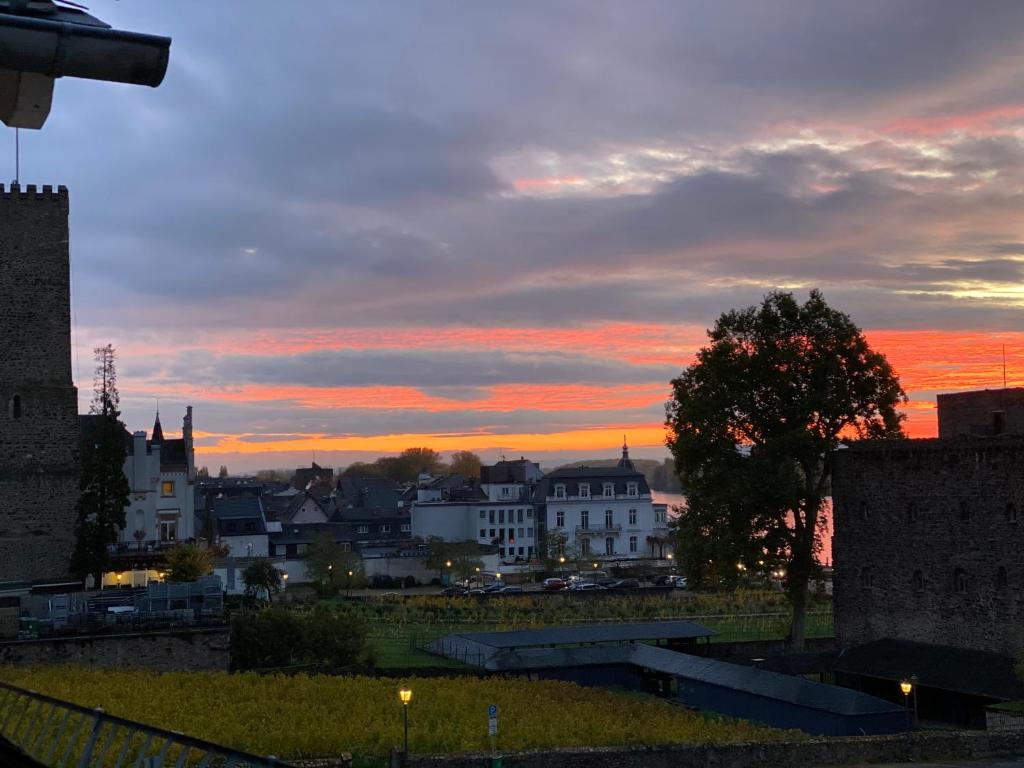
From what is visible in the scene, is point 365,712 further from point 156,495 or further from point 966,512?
point 156,495

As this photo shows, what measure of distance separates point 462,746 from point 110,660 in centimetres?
1565

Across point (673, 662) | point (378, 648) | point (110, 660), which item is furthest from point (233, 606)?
point (673, 662)

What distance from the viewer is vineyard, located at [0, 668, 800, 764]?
2755 cm

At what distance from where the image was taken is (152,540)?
61562mm

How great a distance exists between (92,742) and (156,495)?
53690 mm

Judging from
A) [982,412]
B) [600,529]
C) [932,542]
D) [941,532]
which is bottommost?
[600,529]

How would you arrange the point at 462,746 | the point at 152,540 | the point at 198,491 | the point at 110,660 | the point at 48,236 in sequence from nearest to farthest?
1. the point at 462,746
2. the point at 110,660
3. the point at 48,236
4. the point at 152,540
5. the point at 198,491

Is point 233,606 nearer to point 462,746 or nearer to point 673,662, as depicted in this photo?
point 673,662

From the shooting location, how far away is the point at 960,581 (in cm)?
3856

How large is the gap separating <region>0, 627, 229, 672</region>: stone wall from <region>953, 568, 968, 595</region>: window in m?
25.5

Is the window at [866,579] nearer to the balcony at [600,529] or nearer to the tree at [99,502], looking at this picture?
the tree at [99,502]

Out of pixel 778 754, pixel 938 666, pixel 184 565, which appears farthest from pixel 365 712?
pixel 184 565

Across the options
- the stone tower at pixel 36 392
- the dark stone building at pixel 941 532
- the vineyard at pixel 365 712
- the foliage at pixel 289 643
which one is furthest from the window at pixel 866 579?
the stone tower at pixel 36 392

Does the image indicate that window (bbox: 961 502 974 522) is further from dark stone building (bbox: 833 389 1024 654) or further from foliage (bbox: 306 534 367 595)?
foliage (bbox: 306 534 367 595)
